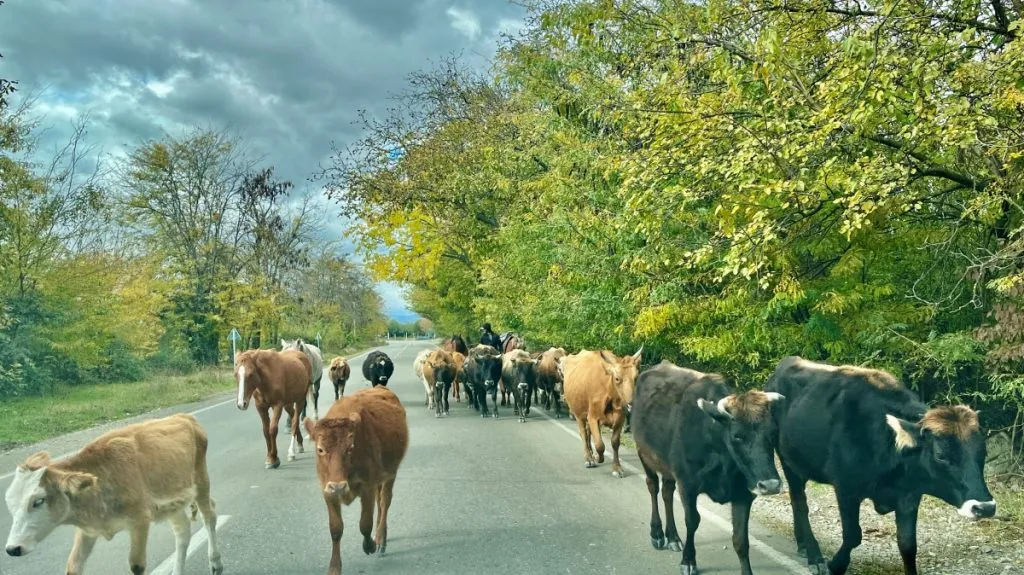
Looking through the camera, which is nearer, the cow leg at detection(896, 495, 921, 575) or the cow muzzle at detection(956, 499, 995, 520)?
the cow muzzle at detection(956, 499, 995, 520)

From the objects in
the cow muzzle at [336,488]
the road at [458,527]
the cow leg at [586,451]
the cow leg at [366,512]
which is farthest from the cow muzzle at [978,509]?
the cow leg at [586,451]

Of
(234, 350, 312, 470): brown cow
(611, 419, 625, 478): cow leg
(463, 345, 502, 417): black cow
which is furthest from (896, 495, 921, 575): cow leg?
(463, 345, 502, 417): black cow

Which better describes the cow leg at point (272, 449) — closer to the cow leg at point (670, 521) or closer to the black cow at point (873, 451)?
the cow leg at point (670, 521)

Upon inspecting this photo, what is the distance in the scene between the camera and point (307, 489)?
988cm

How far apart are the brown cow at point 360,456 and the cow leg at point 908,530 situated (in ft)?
13.4

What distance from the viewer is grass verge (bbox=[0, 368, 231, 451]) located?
53.7 ft

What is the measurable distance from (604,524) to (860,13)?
19.2 ft

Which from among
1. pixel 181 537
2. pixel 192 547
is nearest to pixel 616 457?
pixel 192 547

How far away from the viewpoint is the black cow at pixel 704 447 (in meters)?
5.92

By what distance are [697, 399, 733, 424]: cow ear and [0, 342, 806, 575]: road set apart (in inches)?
51.5

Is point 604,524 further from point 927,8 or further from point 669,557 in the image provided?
point 927,8

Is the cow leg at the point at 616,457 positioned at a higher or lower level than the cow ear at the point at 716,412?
lower

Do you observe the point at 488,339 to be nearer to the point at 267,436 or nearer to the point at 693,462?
the point at 267,436

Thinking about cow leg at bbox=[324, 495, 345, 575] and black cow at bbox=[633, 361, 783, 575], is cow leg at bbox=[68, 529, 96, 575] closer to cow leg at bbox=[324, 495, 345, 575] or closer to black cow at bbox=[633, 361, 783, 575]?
cow leg at bbox=[324, 495, 345, 575]
